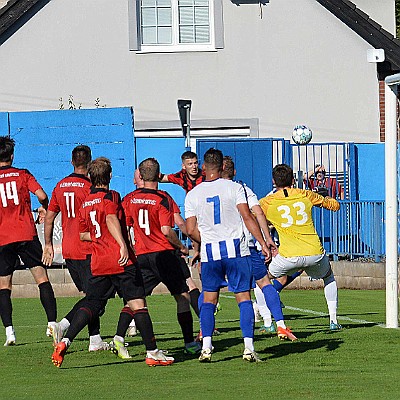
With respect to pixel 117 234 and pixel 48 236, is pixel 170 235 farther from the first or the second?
pixel 48 236

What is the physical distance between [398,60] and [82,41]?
265 inches

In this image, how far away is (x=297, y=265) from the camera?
43.0 feet

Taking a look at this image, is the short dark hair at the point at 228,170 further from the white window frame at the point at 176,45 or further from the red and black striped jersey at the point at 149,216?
the white window frame at the point at 176,45

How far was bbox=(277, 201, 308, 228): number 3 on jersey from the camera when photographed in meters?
13.0

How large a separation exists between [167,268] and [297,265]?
191 cm

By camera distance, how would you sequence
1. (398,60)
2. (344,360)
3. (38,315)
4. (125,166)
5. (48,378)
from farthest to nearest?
(398,60) → (125,166) → (38,315) → (344,360) → (48,378)

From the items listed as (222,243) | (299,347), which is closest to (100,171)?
(222,243)

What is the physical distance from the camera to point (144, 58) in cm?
2675

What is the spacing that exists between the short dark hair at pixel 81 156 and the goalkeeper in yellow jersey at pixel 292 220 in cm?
200

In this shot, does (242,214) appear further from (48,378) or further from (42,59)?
(42,59)

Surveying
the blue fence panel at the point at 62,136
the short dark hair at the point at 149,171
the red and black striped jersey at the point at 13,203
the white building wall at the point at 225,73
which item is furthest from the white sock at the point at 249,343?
the white building wall at the point at 225,73

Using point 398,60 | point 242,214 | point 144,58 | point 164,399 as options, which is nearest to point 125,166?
point 144,58

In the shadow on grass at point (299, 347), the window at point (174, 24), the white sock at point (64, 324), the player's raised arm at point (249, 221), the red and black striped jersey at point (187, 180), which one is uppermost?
the window at point (174, 24)

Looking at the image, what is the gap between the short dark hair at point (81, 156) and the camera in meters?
12.2
